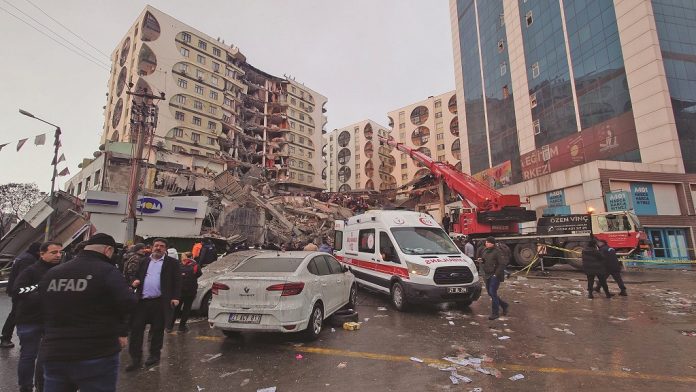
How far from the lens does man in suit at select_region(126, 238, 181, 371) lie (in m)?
5.02

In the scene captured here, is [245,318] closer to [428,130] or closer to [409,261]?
[409,261]

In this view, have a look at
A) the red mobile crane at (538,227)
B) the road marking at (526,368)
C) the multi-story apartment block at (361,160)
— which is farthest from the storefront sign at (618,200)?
the multi-story apartment block at (361,160)

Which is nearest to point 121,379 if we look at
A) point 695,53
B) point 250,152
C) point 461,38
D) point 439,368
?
point 439,368

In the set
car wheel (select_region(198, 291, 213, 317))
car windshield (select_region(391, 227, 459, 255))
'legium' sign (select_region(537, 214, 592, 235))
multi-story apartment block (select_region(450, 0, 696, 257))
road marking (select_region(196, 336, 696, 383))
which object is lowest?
road marking (select_region(196, 336, 696, 383))

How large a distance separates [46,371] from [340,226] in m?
10.4

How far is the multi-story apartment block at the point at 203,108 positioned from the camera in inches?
1879

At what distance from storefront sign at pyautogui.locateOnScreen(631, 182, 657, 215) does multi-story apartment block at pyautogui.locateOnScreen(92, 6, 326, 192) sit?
127ft

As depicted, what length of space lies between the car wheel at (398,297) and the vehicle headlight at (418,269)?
1.67ft

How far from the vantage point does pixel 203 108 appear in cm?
5300

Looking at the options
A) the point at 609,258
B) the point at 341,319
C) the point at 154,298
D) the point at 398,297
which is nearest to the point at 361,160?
the point at 609,258

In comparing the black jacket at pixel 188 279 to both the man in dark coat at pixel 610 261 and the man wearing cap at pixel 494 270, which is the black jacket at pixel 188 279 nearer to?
the man wearing cap at pixel 494 270

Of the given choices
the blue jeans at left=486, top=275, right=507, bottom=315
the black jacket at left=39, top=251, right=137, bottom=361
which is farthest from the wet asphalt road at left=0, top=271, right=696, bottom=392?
the black jacket at left=39, top=251, right=137, bottom=361

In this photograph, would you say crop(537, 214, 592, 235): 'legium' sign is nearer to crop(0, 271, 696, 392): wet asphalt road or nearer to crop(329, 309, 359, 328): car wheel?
crop(0, 271, 696, 392): wet asphalt road

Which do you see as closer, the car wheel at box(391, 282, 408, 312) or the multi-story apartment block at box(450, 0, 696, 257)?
the car wheel at box(391, 282, 408, 312)
